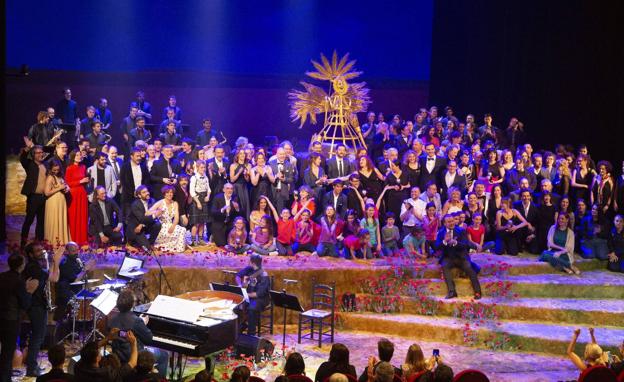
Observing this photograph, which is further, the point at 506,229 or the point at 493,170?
the point at 493,170

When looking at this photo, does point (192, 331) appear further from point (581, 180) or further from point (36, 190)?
point (581, 180)

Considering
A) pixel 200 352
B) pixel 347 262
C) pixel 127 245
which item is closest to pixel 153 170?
pixel 127 245

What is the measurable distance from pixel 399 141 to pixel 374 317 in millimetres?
3980

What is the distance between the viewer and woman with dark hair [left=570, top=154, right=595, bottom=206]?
11.9m

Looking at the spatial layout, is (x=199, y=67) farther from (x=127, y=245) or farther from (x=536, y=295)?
(x=536, y=295)

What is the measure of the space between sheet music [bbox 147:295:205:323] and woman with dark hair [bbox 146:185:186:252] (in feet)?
10.8

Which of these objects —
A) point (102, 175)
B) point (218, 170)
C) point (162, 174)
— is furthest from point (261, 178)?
point (102, 175)

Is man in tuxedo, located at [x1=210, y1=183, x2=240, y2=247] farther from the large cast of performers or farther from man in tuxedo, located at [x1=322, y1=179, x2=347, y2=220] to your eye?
man in tuxedo, located at [x1=322, y1=179, x2=347, y2=220]

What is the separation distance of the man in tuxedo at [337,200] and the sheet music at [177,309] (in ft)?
13.6

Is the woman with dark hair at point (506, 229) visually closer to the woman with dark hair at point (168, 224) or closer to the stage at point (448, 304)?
the stage at point (448, 304)

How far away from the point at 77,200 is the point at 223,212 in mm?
1843

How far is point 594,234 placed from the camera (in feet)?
37.6

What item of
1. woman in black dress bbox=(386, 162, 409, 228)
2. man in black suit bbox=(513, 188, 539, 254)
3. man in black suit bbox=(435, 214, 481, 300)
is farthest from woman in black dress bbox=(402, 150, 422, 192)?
man in black suit bbox=(513, 188, 539, 254)

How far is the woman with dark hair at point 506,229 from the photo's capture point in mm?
11359
